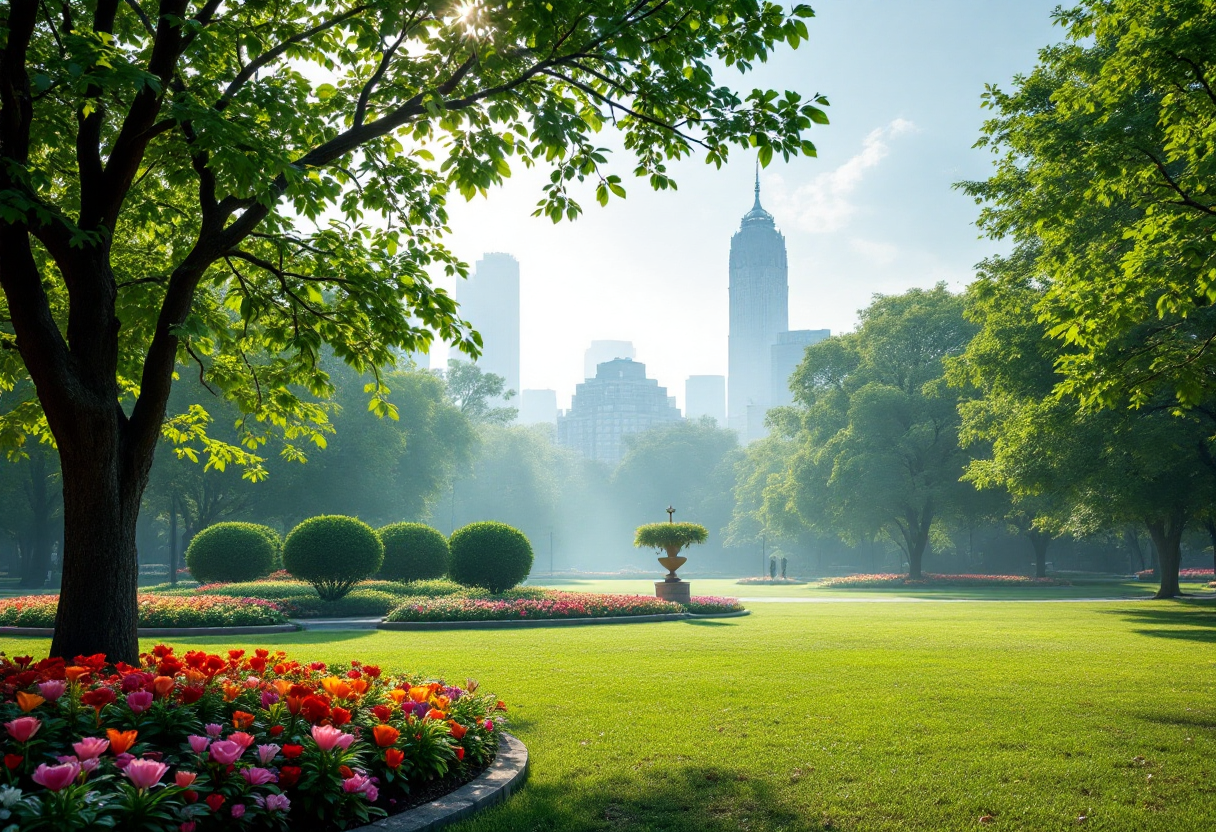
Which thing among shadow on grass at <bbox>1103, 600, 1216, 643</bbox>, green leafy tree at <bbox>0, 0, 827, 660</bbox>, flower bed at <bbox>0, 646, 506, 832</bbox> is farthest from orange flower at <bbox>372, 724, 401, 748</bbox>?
shadow on grass at <bbox>1103, 600, 1216, 643</bbox>

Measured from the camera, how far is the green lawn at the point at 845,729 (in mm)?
4742

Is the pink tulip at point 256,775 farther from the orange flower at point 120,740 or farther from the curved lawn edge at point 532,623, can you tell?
the curved lawn edge at point 532,623

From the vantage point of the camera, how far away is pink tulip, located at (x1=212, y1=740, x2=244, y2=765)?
11.7 feet

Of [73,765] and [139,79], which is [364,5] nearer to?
[139,79]

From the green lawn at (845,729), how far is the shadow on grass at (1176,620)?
1194 mm

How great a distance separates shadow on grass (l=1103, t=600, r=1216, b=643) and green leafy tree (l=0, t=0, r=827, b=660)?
13.8m

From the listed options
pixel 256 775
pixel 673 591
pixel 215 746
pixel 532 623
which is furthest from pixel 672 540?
pixel 215 746

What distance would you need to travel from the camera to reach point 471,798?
473 centimetres

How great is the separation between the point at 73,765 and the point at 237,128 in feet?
12.8

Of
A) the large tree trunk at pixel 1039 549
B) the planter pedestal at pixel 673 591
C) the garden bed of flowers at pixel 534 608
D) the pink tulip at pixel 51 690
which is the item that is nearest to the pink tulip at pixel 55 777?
the pink tulip at pixel 51 690

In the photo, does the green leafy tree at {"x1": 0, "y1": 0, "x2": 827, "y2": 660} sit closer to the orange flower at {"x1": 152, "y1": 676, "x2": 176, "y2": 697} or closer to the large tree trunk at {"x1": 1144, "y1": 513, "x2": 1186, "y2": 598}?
the orange flower at {"x1": 152, "y1": 676, "x2": 176, "y2": 697}

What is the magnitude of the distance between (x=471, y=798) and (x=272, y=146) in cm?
477

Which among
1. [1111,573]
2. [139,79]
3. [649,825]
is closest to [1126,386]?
[649,825]

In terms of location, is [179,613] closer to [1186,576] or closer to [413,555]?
[413,555]
